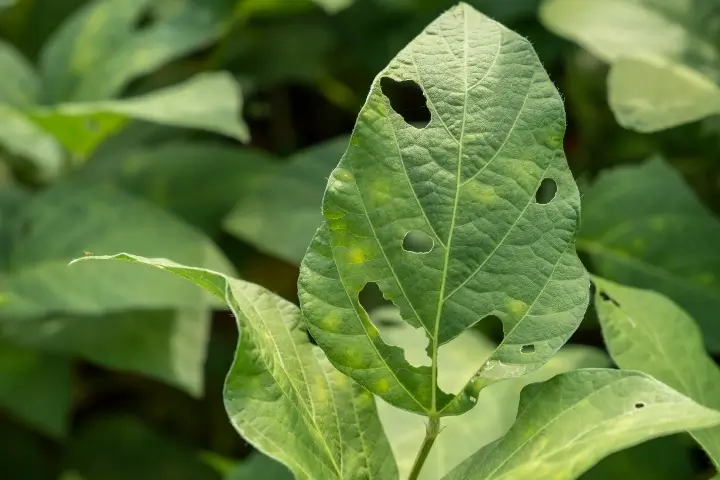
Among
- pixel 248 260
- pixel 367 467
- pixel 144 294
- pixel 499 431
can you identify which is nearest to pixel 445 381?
pixel 499 431

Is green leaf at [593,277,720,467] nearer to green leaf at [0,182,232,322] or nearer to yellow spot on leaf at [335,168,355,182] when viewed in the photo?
yellow spot on leaf at [335,168,355,182]

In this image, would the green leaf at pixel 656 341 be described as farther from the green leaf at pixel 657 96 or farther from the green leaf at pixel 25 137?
the green leaf at pixel 25 137

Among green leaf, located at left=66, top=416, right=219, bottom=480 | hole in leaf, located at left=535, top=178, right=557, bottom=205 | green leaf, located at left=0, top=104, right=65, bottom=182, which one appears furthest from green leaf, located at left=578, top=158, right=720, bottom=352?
green leaf, located at left=0, top=104, right=65, bottom=182

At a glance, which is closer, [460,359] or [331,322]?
[331,322]

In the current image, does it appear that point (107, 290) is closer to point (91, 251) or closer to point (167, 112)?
point (91, 251)

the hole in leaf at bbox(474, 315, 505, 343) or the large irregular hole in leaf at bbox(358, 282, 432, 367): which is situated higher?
the large irregular hole in leaf at bbox(358, 282, 432, 367)

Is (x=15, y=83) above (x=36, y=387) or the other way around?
above

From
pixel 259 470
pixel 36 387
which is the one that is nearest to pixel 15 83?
pixel 36 387
